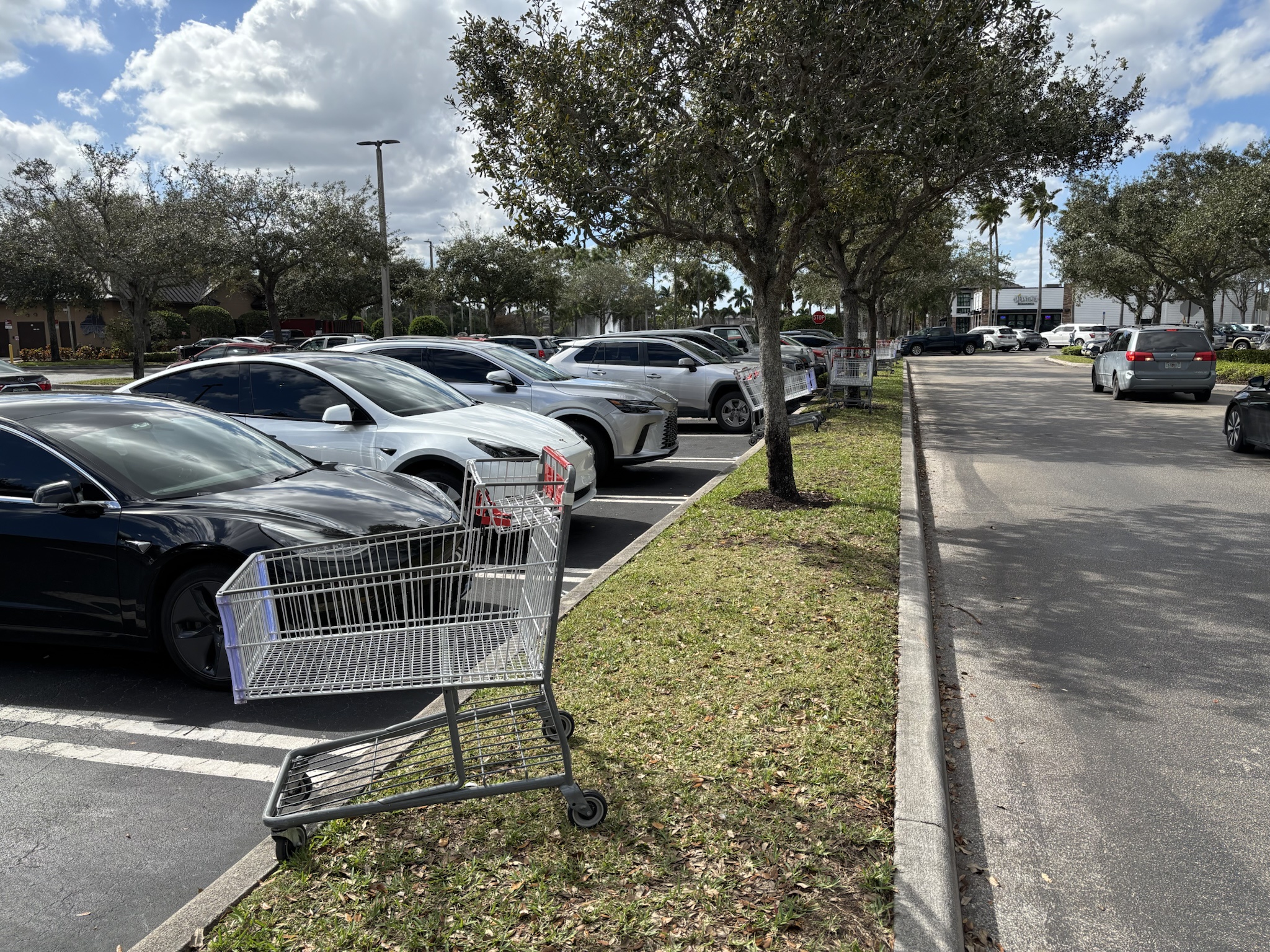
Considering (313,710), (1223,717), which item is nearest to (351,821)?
(313,710)

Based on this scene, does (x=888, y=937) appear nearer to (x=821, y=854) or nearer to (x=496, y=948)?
(x=821, y=854)

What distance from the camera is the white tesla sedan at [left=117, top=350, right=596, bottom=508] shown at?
730cm

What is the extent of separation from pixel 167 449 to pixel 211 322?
5414 cm

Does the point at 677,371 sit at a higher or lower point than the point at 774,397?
higher

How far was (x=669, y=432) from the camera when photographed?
35.6 ft

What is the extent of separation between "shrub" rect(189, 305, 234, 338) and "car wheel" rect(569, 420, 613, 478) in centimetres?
4894

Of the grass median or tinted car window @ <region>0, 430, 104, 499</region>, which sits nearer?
the grass median

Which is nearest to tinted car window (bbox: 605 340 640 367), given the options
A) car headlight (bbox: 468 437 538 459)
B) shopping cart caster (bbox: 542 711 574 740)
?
car headlight (bbox: 468 437 538 459)

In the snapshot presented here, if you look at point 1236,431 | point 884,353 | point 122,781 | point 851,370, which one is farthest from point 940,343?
point 122,781

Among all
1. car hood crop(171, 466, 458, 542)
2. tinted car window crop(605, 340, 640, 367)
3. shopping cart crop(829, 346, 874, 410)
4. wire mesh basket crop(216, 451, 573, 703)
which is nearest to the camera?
wire mesh basket crop(216, 451, 573, 703)

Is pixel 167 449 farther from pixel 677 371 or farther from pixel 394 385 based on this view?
pixel 677 371

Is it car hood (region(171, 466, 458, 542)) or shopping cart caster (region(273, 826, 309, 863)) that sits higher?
car hood (region(171, 466, 458, 542))

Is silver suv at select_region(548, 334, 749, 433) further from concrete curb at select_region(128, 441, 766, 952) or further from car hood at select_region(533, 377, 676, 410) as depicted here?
concrete curb at select_region(128, 441, 766, 952)

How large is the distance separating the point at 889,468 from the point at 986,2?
4.90 m
